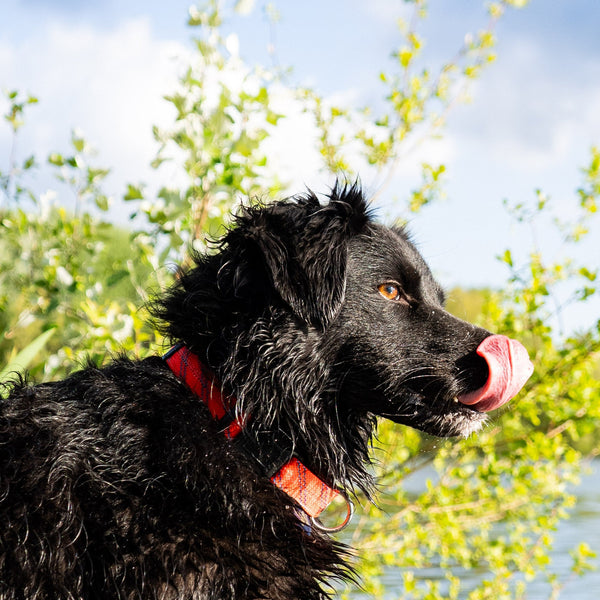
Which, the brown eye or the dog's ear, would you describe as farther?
the brown eye

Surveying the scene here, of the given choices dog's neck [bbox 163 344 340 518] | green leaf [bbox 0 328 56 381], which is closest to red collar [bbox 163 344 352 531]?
dog's neck [bbox 163 344 340 518]

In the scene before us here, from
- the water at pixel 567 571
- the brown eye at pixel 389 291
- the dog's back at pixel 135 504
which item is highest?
the water at pixel 567 571

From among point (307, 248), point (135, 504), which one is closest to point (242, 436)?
point (135, 504)

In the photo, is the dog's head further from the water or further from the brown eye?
the water

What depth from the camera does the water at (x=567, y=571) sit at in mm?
7621

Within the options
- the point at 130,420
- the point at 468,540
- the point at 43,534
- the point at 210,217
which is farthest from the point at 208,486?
the point at 468,540

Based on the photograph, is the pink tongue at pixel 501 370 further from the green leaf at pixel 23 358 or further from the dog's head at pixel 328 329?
the green leaf at pixel 23 358

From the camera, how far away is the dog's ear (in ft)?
7.93

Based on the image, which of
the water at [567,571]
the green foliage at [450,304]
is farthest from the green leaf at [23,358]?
the water at [567,571]

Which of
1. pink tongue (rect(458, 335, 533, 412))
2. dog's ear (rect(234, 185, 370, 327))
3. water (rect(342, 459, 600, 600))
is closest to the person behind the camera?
dog's ear (rect(234, 185, 370, 327))

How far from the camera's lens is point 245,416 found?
245 centimetres

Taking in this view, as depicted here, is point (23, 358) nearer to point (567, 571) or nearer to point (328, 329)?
point (328, 329)

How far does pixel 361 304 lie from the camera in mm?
2570

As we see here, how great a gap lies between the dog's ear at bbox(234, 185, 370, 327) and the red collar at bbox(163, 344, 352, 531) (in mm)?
392
